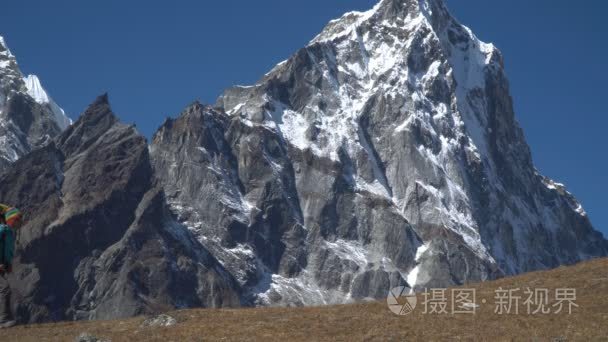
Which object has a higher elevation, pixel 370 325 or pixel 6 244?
pixel 6 244

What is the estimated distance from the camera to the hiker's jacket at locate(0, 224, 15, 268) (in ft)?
127

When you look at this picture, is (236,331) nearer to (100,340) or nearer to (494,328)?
(100,340)

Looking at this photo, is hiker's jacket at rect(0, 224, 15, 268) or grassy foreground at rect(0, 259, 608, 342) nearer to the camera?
hiker's jacket at rect(0, 224, 15, 268)

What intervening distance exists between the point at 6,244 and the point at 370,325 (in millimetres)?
16700

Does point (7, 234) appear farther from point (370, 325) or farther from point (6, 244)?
point (370, 325)

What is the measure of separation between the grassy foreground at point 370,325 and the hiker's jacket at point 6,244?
7729 mm

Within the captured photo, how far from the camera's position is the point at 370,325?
45.3m

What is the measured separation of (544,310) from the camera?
153ft

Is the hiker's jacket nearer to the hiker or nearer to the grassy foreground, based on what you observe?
the hiker

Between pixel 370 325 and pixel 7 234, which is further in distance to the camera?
pixel 370 325

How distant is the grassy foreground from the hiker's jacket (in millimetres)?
7729

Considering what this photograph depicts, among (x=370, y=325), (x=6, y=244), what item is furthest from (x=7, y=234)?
(x=370, y=325)

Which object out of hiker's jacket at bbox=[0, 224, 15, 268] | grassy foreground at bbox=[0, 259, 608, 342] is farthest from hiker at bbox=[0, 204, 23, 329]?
grassy foreground at bbox=[0, 259, 608, 342]

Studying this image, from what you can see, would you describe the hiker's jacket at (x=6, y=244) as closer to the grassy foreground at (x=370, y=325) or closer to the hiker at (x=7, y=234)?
the hiker at (x=7, y=234)
